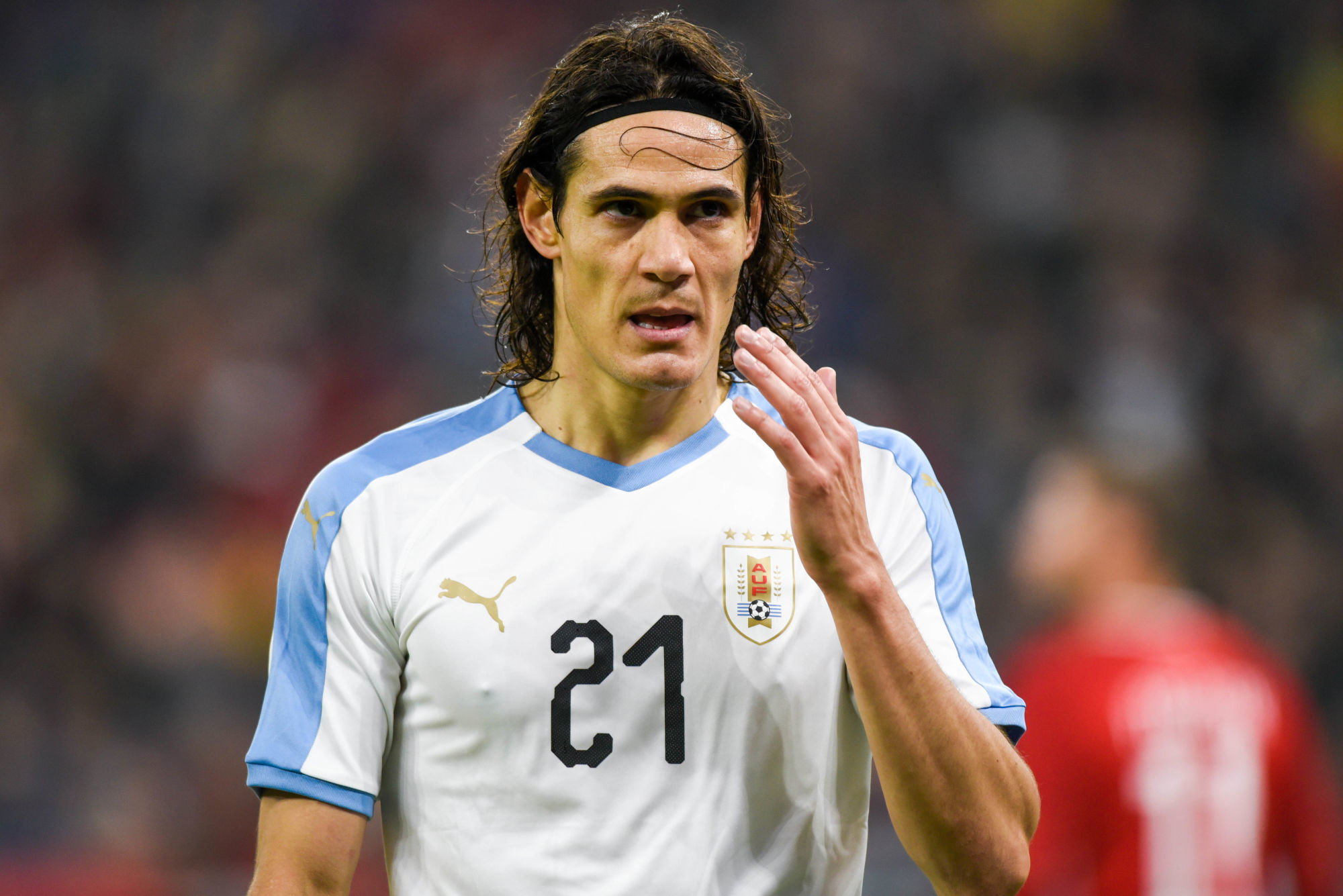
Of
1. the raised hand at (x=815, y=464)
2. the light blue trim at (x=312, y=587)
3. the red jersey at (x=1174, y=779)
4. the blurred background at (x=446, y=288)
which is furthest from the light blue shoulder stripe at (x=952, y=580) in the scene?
the blurred background at (x=446, y=288)

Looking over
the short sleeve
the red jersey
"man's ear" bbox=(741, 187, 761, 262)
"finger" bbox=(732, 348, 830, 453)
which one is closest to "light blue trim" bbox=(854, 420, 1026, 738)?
"finger" bbox=(732, 348, 830, 453)

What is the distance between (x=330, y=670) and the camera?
8.38 feet

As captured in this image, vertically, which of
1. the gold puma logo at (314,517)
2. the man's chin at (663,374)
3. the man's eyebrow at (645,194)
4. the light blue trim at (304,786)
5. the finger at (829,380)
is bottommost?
the light blue trim at (304,786)

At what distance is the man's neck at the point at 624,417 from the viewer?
107 inches

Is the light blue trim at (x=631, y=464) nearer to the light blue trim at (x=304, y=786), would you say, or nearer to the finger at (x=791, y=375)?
the finger at (x=791, y=375)

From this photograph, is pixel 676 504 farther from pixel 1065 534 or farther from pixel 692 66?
pixel 1065 534

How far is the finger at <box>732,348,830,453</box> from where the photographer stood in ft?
7.30

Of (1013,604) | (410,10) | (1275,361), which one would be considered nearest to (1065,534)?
(1013,604)

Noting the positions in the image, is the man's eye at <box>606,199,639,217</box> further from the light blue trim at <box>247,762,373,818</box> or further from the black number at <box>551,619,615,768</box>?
the light blue trim at <box>247,762,373,818</box>

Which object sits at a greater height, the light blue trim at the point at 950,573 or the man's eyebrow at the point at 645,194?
the man's eyebrow at the point at 645,194

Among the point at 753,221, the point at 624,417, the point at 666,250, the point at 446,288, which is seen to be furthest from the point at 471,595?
the point at 446,288

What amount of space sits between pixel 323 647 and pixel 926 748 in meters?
1.09

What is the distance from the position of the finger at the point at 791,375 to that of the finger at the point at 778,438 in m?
0.06

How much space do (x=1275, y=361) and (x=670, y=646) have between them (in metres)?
7.10
